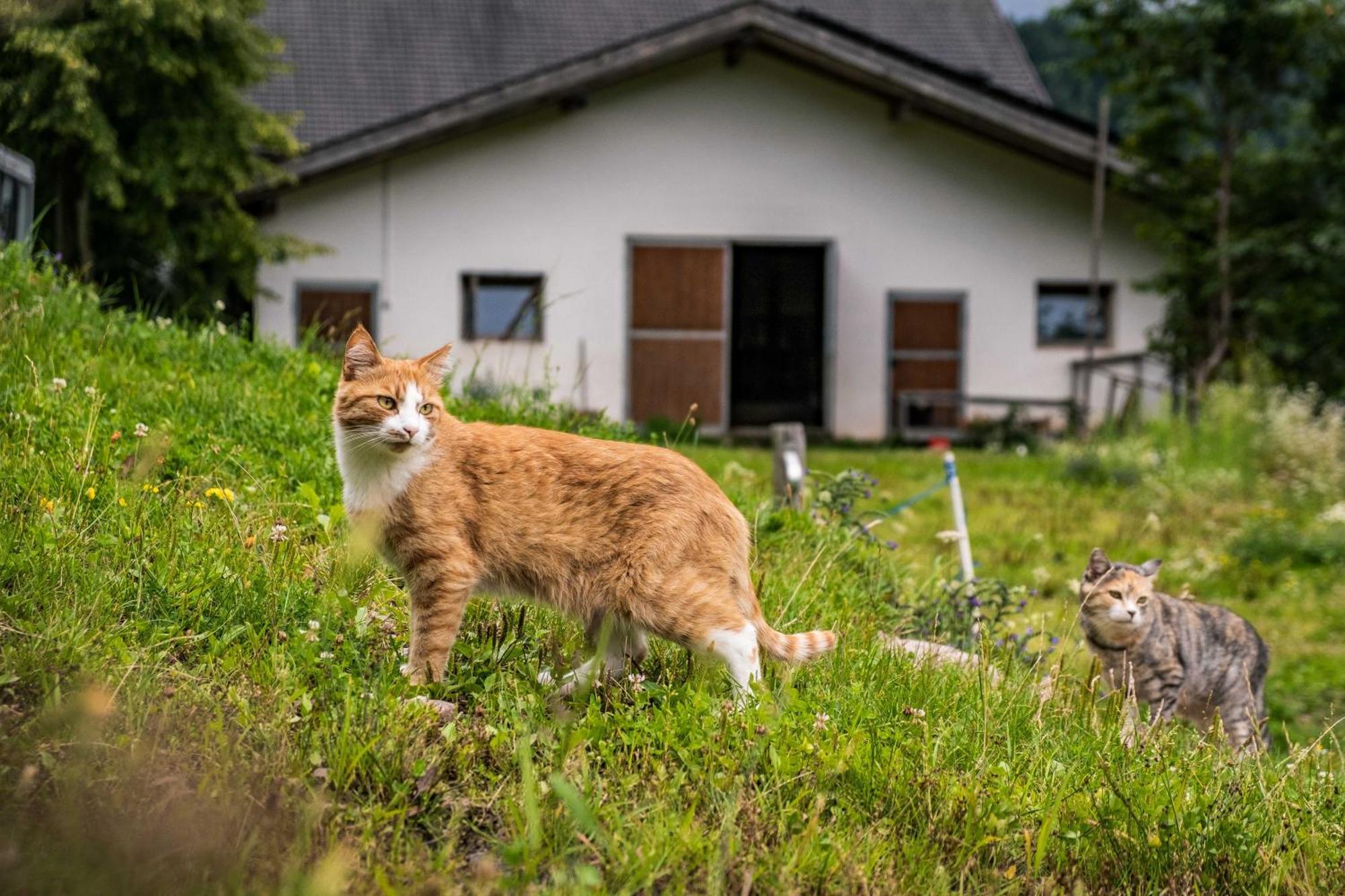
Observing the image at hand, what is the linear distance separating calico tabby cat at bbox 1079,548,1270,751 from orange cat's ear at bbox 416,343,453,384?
280cm

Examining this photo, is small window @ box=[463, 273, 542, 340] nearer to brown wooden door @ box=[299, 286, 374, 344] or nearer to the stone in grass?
brown wooden door @ box=[299, 286, 374, 344]

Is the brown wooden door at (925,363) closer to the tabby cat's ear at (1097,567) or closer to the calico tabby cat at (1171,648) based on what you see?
the calico tabby cat at (1171,648)

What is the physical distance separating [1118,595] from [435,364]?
3.05 meters

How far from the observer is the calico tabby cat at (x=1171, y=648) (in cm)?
522

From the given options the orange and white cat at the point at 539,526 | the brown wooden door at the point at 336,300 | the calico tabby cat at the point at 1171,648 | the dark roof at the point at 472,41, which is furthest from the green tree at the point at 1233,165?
the orange and white cat at the point at 539,526

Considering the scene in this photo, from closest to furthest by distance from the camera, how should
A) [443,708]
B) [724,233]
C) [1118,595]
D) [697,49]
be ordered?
[443,708], [1118,595], [697,49], [724,233]

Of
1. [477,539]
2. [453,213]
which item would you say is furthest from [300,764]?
[453,213]

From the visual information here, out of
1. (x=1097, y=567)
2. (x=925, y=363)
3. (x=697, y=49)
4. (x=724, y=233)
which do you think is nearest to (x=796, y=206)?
(x=724, y=233)

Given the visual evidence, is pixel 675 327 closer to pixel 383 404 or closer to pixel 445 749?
pixel 383 404

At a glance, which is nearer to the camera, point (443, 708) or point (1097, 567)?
point (443, 708)

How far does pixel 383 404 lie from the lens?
3486mm

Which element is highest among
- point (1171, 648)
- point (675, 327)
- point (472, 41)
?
point (472, 41)

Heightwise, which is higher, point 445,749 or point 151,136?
point 151,136

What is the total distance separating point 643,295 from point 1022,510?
7836 millimetres
